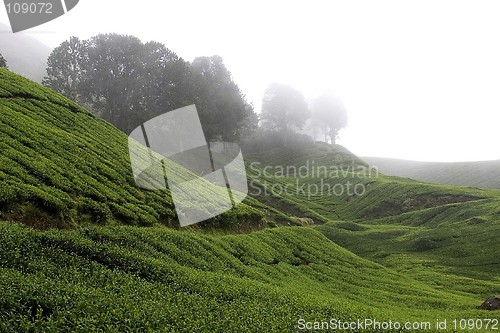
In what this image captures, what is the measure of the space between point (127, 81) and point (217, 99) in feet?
83.6

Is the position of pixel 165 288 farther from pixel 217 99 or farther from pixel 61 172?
pixel 217 99

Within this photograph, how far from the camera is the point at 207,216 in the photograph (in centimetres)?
3978

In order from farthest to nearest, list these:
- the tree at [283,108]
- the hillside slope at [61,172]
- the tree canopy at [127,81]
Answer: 1. the tree at [283,108]
2. the tree canopy at [127,81]
3. the hillside slope at [61,172]

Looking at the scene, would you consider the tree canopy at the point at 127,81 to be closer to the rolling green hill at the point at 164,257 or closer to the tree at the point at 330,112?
the rolling green hill at the point at 164,257

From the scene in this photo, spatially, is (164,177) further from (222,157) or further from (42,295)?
(222,157)

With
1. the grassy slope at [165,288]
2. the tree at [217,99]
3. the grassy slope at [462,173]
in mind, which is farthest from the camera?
the grassy slope at [462,173]

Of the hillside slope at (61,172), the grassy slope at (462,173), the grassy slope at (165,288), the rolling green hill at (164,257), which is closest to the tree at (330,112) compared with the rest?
the grassy slope at (462,173)

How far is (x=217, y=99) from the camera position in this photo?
105 meters

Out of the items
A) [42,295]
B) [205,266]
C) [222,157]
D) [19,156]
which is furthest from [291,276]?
[222,157]

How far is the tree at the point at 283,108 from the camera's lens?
162 meters

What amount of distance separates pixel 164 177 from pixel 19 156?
18.1m

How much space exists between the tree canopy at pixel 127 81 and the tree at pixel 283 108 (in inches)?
2508

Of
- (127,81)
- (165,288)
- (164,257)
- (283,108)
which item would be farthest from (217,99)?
(165,288)

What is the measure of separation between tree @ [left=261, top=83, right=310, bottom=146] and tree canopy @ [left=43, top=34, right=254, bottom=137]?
6369cm
